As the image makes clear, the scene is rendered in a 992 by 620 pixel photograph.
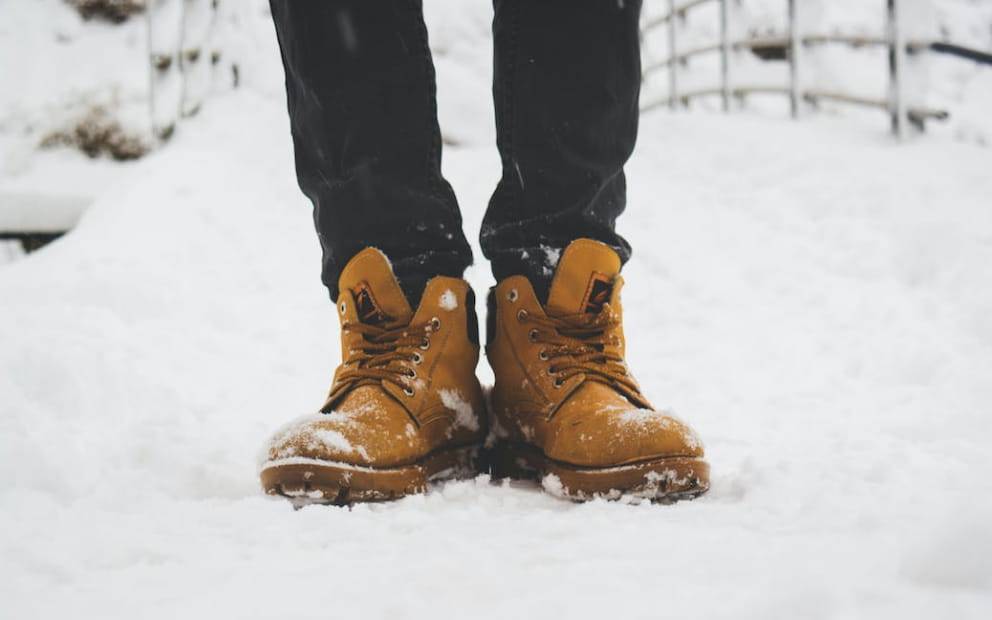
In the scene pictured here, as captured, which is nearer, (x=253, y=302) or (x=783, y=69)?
(x=253, y=302)

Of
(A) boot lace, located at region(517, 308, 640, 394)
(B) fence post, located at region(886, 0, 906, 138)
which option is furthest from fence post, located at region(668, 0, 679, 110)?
(A) boot lace, located at region(517, 308, 640, 394)

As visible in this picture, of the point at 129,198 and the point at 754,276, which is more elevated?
the point at 129,198

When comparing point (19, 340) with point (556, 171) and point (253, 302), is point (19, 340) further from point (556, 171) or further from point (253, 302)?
point (556, 171)

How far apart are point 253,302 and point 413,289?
59.6 inches

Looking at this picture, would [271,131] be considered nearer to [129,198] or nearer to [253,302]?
[129,198]

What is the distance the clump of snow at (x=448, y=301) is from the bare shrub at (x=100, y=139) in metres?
4.11

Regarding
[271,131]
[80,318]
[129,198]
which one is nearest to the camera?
[80,318]

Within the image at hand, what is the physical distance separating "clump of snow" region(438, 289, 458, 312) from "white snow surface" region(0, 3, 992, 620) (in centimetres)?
24

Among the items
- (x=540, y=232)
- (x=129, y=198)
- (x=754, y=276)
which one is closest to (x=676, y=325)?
(x=754, y=276)

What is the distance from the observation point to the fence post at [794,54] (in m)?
4.05

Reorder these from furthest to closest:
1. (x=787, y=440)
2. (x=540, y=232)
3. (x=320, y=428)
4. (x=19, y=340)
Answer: (x=19, y=340) → (x=787, y=440) → (x=540, y=232) → (x=320, y=428)

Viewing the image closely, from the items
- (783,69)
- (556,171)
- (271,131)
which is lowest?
(556,171)

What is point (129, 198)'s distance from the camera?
277 centimetres

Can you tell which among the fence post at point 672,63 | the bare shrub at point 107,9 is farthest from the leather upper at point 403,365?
the bare shrub at point 107,9
